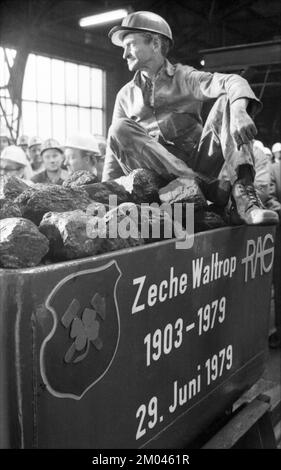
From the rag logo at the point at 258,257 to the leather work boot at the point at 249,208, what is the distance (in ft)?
0.62

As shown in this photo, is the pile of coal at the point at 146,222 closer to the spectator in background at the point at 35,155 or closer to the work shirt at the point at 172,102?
the work shirt at the point at 172,102

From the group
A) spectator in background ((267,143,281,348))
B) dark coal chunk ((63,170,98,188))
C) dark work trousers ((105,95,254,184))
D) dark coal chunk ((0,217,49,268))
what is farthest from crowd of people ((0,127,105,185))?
spectator in background ((267,143,281,348))

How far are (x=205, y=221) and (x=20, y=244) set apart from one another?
3.34 feet

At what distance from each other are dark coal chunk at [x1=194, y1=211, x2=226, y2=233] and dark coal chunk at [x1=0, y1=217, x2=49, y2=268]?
0.88 metres

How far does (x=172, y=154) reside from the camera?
103 inches

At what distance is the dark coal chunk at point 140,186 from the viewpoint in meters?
2.25

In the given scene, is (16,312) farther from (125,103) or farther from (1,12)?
(1,12)

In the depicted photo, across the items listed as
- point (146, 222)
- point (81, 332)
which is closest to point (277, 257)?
point (146, 222)

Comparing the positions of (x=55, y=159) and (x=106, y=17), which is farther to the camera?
(x=106, y=17)

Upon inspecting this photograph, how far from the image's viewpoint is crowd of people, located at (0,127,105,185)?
156 inches

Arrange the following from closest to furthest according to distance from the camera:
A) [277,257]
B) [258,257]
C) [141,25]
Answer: [141,25] → [258,257] → [277,257]

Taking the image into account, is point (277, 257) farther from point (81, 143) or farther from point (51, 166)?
point (51, 166)

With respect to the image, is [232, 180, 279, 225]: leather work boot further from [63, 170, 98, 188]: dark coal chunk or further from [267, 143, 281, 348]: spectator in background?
[267, 143, 281, 348]: spectator in background

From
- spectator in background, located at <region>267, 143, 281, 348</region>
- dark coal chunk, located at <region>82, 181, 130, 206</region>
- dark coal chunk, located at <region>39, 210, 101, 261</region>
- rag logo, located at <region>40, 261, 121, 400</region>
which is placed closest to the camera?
rag logo, located at <region>40, 261, 121, 400</region>
